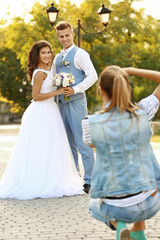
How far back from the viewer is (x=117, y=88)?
3.35 m

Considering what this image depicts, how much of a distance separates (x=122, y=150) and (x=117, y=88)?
44 cm

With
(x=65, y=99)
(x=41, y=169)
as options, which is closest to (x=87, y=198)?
(x=41, y=169)

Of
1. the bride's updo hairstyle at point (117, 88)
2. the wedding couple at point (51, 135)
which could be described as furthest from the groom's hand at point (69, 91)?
the bride's updo hairstyle at point (117, 88)

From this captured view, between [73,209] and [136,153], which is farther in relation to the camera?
[73,209]

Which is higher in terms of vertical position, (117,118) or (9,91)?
(117,118)

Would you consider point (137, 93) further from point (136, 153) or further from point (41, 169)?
point (136, 153)

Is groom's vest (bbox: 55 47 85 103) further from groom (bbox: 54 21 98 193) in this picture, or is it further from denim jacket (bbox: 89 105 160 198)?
denim jacket (bbox: 89 105 160 198)

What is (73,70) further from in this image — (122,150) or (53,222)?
(122,150)

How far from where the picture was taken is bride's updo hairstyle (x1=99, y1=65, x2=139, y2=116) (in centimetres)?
335

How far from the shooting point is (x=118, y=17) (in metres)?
33.3

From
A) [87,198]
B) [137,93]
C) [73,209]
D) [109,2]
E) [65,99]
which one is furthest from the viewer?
[137,93]

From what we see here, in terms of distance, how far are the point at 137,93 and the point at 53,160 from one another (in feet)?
102

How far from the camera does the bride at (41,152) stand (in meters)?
7.29

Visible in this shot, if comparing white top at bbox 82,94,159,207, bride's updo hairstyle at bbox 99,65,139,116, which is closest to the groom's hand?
white top at bbox 82,94,159,207
